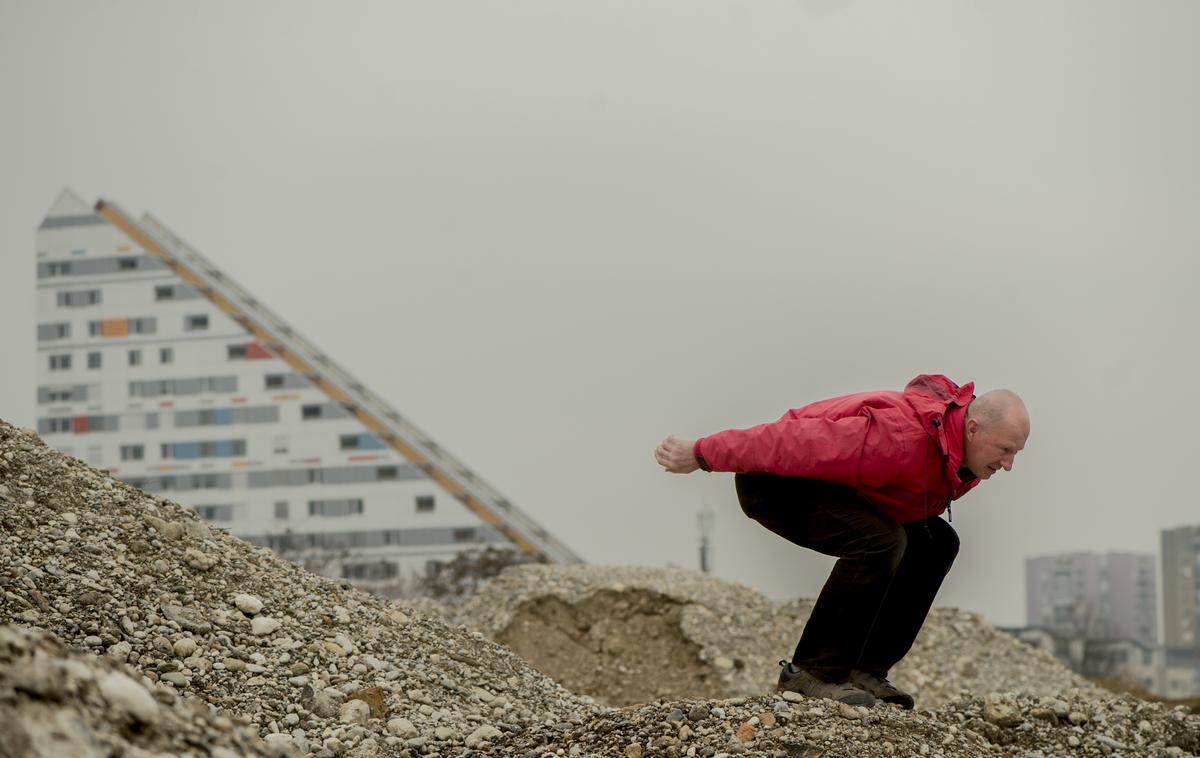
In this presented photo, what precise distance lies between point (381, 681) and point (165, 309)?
30.0 m

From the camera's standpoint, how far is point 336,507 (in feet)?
99.9

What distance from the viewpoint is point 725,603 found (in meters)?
10.5

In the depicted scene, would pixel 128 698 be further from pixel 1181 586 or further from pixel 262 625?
pixel 1181 586

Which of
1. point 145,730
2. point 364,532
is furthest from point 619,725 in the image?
point 364,532

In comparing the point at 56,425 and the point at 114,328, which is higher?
the point at 114,328

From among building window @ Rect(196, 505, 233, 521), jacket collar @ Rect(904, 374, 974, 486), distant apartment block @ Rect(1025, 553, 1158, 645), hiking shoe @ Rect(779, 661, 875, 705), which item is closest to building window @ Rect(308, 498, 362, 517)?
building window @ Rect(196, 505, 233, 521)

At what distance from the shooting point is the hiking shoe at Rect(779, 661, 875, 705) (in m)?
4.40

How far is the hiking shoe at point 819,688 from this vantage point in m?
4.40

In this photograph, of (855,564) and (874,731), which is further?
(855,564)

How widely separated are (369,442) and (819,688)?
84.5ft

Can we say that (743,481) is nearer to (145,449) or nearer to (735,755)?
(735,755)

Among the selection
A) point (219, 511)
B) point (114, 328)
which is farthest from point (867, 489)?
point (114, 328)

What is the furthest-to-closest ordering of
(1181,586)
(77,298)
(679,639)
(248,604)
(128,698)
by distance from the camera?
(77,298) → (1181,586) → (679,639) → (248,604) → (128,698)

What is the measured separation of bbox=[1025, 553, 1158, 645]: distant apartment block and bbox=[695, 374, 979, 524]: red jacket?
2243 cm
